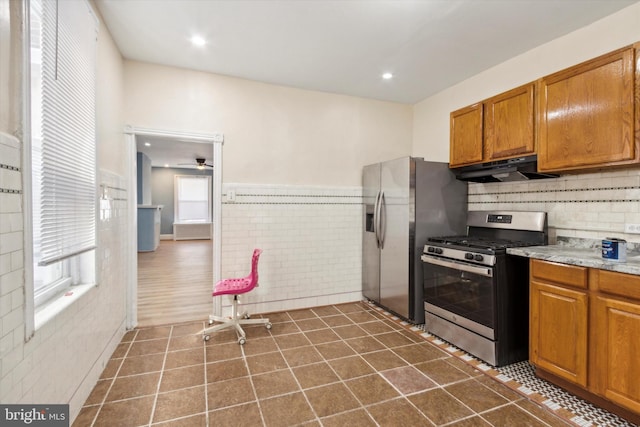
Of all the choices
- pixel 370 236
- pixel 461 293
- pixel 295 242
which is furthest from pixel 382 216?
pixel 461 293

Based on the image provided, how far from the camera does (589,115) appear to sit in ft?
6.84

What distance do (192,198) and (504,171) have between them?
9983 millimetres

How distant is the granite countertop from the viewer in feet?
5.62

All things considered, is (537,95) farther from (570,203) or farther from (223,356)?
(223,356)

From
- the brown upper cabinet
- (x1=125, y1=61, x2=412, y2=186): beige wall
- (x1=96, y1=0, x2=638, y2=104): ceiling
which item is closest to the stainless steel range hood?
the brown upper cabinet

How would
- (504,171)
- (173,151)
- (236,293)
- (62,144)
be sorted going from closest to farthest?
(62,144) < (504,171) < (236,293) < (173,151)

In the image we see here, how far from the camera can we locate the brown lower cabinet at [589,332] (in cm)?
166

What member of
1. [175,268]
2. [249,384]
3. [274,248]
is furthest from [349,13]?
[175,268]

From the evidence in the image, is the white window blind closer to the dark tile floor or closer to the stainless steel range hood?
the dark tile floor

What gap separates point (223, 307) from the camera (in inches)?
133

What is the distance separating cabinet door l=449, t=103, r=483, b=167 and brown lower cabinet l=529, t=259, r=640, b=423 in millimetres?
1253

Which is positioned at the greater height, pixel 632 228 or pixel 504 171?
pixel 504 171

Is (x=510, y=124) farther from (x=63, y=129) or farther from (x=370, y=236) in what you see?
(x=63, y=129)

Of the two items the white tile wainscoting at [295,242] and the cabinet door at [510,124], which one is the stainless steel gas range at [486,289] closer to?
the cabinet door at [510,124]
